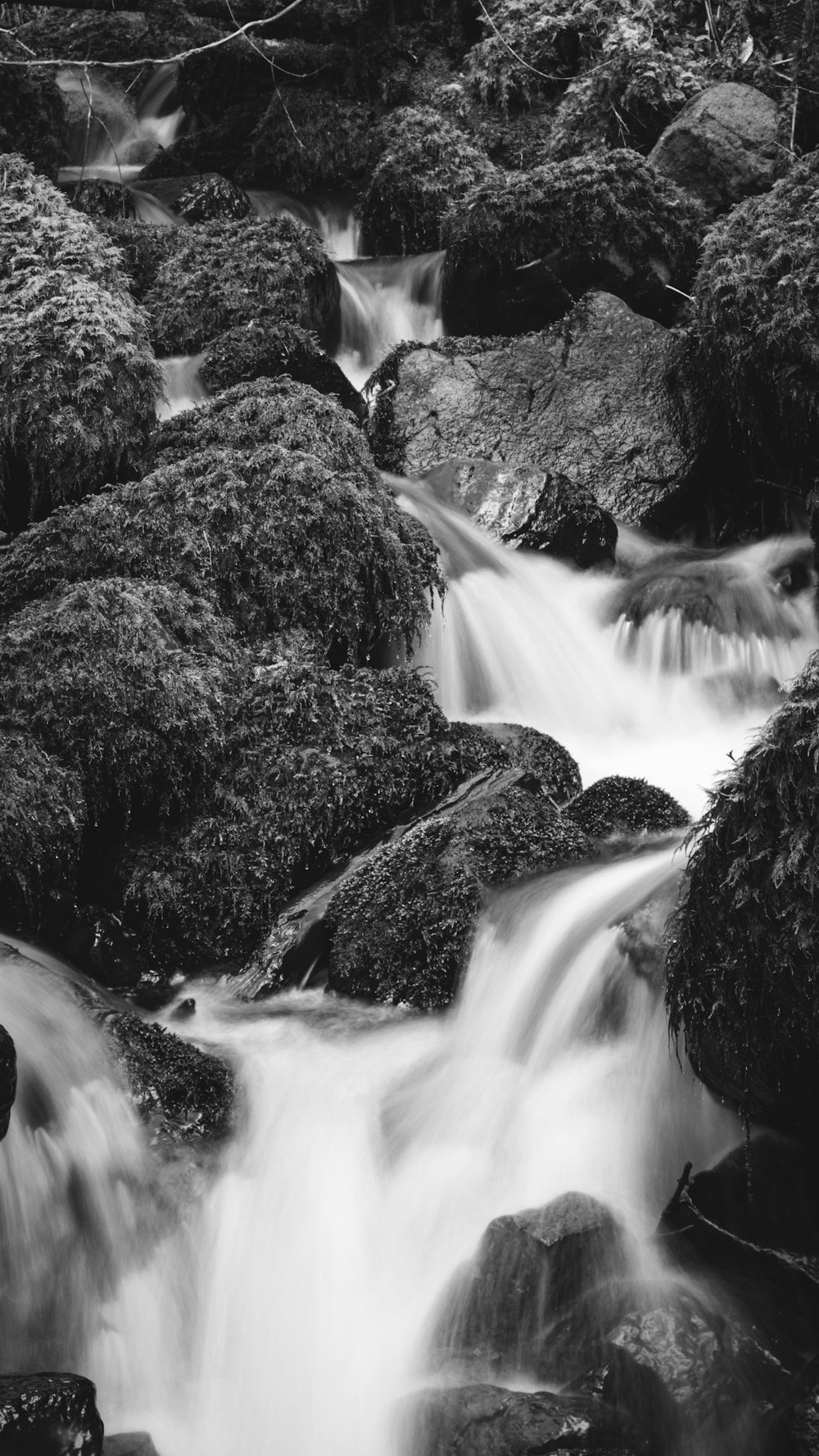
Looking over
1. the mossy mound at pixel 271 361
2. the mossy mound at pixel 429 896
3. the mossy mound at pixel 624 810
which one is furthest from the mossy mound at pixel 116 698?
the mossy mound at pixel 271 361

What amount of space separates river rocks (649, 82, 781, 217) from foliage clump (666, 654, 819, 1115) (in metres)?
9.73

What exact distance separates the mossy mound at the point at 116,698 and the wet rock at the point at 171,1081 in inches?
51.0

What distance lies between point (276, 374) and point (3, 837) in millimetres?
4801

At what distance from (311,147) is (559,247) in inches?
156

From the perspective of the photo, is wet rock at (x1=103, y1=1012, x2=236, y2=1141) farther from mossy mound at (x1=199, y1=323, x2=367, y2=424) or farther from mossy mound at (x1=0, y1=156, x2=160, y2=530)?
mossy mound at (x1=199, y1=323, x2=367, y2=424)

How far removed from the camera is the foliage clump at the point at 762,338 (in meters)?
8.70

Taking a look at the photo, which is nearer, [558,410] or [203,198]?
[558,410]

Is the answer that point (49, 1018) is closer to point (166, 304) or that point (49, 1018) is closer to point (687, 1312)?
point (687, 1312)

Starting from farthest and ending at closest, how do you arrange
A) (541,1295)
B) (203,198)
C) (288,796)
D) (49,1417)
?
(203,198) → (288,796) → (541,1295) → (49,1417)

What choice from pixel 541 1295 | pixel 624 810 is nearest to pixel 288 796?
pixel 624 810

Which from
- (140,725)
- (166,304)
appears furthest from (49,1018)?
(166,304)

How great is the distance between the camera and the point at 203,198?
11562 mm

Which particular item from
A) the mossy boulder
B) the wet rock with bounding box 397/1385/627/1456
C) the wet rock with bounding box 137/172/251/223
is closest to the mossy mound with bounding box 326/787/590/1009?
the wet rock with bounding box 397/1385/627/1456

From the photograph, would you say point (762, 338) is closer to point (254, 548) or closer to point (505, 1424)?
point (254, 548)
